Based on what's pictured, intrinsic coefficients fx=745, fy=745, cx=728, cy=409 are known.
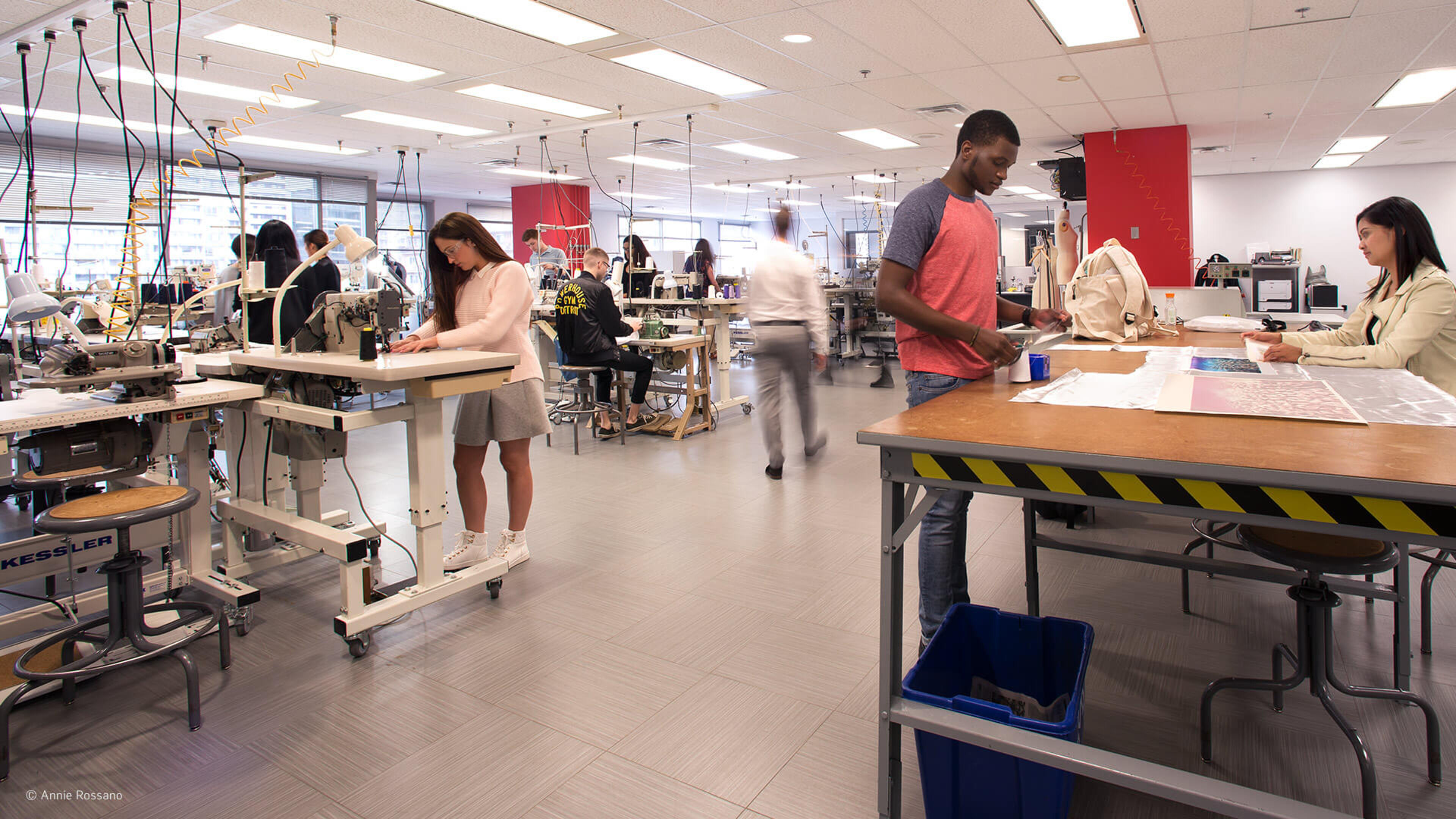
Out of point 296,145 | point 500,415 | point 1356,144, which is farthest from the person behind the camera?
point 1356,144

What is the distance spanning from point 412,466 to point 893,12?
3.79 metres

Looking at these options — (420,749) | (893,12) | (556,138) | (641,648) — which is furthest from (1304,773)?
(556,138)

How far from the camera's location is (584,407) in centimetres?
565

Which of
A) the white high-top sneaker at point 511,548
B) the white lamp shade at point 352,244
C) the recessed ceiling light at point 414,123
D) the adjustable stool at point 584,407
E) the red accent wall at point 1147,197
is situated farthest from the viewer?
the red accent wall at point 1147,197

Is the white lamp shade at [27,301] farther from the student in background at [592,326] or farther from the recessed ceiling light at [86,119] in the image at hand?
the recessed ceiling light at [86,119]

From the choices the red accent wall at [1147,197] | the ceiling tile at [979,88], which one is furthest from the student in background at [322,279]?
the red accent wall at [1147,197]

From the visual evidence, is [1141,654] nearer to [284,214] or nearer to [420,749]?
[420,749]

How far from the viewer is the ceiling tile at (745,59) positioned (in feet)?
16.0

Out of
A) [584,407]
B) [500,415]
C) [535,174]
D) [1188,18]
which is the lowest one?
[584,407]

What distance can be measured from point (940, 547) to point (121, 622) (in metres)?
2.35

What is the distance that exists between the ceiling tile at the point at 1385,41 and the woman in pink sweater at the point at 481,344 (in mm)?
5454

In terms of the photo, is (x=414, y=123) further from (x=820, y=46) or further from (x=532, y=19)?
(x=820, y=46)

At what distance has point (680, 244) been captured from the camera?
18.2 meters

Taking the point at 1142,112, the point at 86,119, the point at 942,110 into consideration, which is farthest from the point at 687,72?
the point at 86,119
